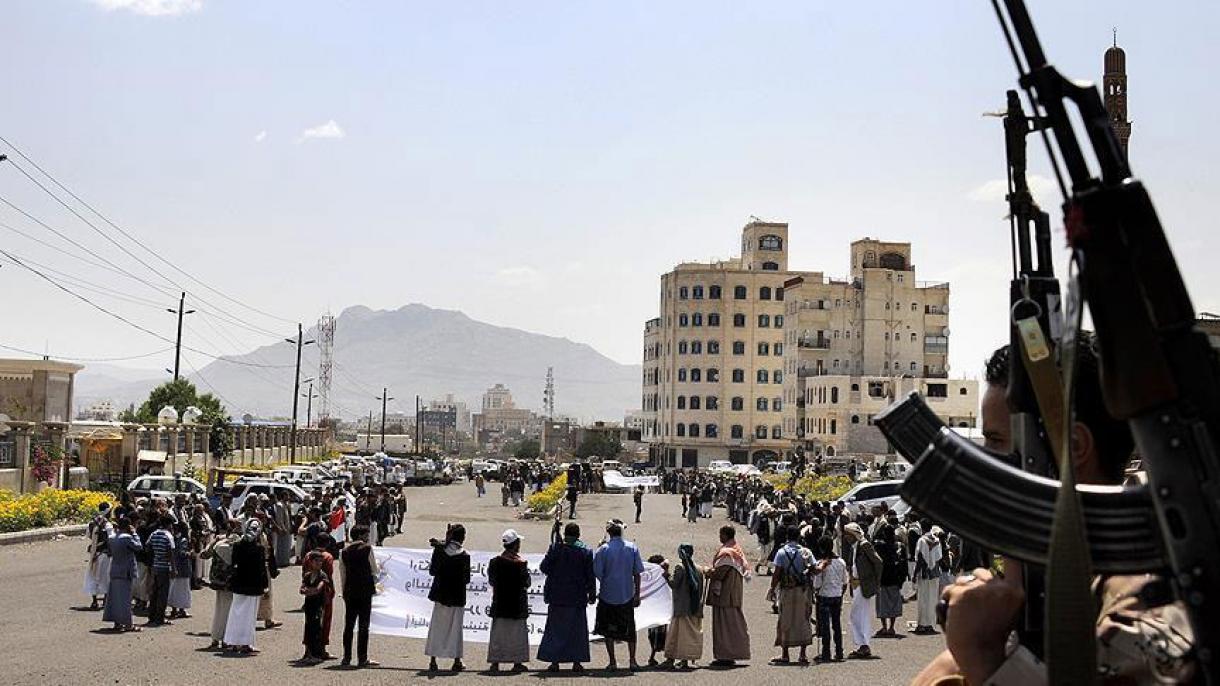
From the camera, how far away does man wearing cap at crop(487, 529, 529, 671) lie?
15.1 metres

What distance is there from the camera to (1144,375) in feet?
8.83

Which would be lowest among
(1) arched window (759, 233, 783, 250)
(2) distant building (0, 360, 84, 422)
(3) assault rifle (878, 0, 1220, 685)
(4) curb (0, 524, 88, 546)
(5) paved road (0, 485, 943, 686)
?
(5) paved road (0, 485, 943, 686)

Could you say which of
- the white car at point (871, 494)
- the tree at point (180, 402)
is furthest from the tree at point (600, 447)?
the white car at point (871, 494)

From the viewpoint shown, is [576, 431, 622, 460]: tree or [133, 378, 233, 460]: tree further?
[576, 431, 622, 460]: tree

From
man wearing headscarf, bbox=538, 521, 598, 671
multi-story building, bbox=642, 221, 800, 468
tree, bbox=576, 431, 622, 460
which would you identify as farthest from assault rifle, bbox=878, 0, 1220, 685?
tree, bbox=576, 431, 622, 460

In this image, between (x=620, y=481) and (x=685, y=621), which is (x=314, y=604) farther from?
(x=620, y=481)

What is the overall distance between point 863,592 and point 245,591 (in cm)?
796

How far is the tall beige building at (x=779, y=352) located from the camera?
10444cm

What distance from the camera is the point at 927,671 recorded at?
362 centimetres

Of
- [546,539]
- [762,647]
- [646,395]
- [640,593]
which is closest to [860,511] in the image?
[546,539]

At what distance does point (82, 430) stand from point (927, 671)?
53989 millimetres

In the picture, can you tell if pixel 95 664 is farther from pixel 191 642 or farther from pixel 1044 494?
pixel 1044 494

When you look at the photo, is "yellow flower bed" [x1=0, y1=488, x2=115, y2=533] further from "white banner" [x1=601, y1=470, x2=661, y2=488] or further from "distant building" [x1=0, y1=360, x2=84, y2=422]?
"white banner" [x1=601, y1=470, x2=661, y2=488]

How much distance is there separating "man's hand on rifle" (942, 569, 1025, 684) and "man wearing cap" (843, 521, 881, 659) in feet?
47.8
